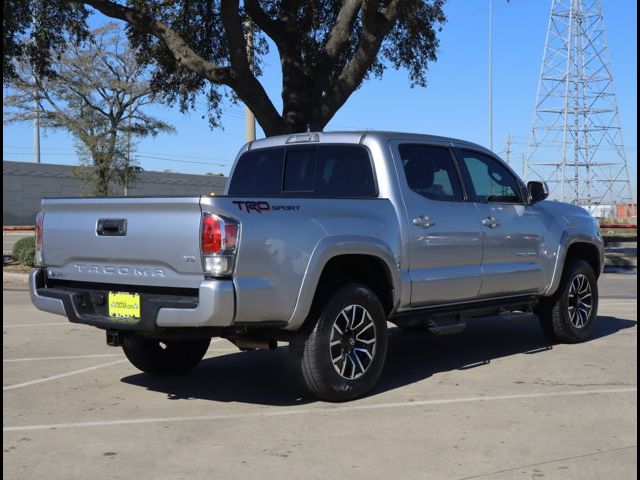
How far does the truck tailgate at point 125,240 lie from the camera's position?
534cm

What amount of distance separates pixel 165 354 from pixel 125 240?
1.73 m

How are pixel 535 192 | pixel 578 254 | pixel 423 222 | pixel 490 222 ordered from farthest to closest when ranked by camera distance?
pixel 578 254, pixel 535 192, pixel 490 222, pixel 423 222

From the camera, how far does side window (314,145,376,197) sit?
6.73 m

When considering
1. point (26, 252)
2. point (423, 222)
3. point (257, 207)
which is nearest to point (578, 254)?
point (423, 222)

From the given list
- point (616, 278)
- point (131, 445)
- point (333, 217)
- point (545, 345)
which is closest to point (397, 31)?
point (616, 278)

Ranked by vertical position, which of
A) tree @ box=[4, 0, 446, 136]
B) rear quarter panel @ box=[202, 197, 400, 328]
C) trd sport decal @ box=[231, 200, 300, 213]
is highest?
tree @ box=[4, 0, 446, 136]

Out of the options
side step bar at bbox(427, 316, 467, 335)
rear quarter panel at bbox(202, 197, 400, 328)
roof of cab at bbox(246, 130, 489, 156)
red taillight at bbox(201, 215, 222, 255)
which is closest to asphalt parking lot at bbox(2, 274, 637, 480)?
side step bar at bbox(427, 316, 467, 335)

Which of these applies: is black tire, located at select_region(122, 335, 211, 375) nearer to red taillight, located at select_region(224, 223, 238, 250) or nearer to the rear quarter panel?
the rear quarter panel

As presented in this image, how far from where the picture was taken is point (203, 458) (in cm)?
476

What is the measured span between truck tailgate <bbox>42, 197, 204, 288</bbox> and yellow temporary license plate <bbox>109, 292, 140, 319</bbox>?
0.09 metres

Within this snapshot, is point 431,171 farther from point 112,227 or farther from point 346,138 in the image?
point 112,227

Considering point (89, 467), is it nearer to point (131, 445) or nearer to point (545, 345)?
point (131, 445)

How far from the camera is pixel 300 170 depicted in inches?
282

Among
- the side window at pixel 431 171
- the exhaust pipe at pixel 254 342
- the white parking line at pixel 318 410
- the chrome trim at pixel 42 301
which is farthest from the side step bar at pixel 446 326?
the chrome trim at pixel 42 301
